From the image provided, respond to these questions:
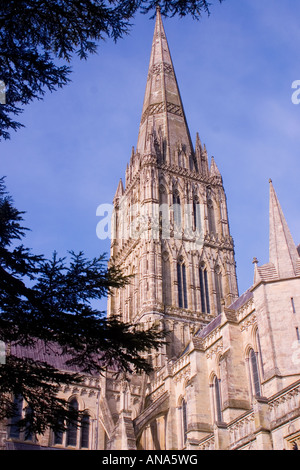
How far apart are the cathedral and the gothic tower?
10cm

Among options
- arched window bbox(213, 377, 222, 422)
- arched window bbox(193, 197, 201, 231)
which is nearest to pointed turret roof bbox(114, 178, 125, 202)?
arched window bbox(193, 197, 201, 231)

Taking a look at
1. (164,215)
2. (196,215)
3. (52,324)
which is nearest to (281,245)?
(52,324)

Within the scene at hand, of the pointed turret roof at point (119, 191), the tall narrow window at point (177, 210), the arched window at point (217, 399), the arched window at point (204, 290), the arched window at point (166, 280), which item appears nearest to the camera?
the arched window at point (217, 399)

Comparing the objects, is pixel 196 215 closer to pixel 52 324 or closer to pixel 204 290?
pixel 204 290

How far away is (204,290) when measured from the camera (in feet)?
124

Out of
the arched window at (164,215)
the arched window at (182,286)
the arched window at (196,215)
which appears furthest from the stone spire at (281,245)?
the arched window at (196,215)

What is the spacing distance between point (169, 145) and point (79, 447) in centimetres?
2603

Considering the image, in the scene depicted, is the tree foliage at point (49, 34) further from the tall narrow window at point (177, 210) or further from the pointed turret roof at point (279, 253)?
the tall narrow window at point (177, 210)

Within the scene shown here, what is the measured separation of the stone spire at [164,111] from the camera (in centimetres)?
4475

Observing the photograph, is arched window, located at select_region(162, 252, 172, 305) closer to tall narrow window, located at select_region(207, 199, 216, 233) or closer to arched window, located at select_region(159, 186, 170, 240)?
arched window, located at select_region(159, 186, 170, 240)

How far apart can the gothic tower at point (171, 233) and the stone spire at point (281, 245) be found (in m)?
13.9

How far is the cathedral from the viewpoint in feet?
56.3

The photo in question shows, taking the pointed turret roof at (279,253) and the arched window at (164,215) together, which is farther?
the arched window at (164,215)
